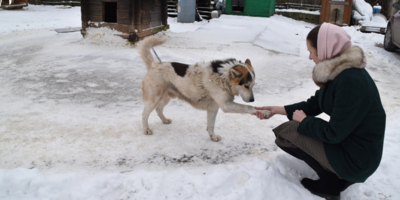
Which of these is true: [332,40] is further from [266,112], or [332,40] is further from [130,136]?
[130,136]

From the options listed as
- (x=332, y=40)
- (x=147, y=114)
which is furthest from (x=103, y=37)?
(x=332, y=40)

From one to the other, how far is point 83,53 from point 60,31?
11.4 ft

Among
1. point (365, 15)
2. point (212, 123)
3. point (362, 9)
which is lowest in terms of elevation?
point (212, 123)

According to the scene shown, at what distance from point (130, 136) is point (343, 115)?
2.46 meters

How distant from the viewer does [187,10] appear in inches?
543

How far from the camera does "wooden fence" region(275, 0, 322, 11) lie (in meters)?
16.1

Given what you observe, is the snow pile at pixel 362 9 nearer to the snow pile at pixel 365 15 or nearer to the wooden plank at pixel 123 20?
the snow pile at pixel 365 15

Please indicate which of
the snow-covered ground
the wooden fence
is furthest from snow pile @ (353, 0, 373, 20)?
the snow-covered ground

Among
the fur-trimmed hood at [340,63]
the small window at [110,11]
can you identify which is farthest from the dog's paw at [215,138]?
the small window at [110,11]

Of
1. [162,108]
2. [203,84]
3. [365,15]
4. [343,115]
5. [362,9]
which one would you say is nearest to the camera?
[343,115]

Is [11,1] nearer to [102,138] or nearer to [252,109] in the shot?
[102,138]

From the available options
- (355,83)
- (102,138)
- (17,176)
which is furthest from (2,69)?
(355,83)

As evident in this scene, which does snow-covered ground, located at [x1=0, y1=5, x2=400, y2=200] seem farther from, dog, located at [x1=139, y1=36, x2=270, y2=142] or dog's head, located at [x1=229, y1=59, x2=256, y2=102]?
dog's head, located at [x1=229, y1=59, x2=256, y2=102]

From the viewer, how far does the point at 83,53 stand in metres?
7.27
